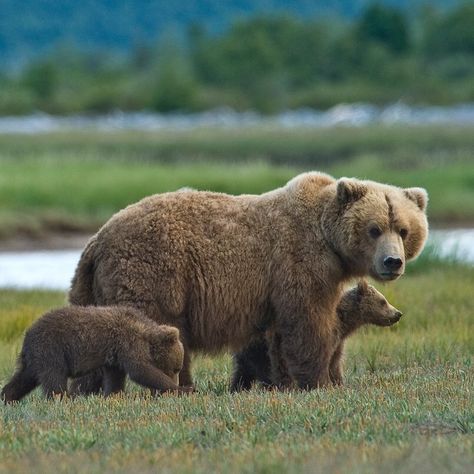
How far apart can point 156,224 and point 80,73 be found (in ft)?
179

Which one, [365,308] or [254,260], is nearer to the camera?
[254,260]

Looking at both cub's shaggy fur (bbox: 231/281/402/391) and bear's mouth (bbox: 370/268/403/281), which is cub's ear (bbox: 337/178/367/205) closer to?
bear's mouth (bbox: 370/268/403/281)

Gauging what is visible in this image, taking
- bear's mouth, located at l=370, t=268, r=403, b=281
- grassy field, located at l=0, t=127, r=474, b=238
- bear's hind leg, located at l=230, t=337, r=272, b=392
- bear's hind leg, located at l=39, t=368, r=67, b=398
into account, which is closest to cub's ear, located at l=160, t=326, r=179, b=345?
bear's hind leg, located at l=39, t=368, r=67, b=398

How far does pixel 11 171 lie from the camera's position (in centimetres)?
2727

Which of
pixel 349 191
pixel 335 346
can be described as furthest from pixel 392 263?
pixel 335 346

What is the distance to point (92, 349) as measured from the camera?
8945 mm

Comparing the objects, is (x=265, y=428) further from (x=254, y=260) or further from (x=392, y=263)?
(x=254, y=260)

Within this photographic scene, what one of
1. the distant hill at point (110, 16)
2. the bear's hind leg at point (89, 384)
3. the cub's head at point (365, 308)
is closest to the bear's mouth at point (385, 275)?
the cub's head at point (365, 308)

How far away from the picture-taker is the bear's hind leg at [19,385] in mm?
8852

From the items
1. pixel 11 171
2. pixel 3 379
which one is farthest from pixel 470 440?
pixel 11 171

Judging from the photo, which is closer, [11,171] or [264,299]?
[264,299]

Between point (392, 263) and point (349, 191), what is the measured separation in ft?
1.85

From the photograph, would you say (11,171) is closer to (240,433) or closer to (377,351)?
(377,351)

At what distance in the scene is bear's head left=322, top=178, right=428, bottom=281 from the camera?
906cm
